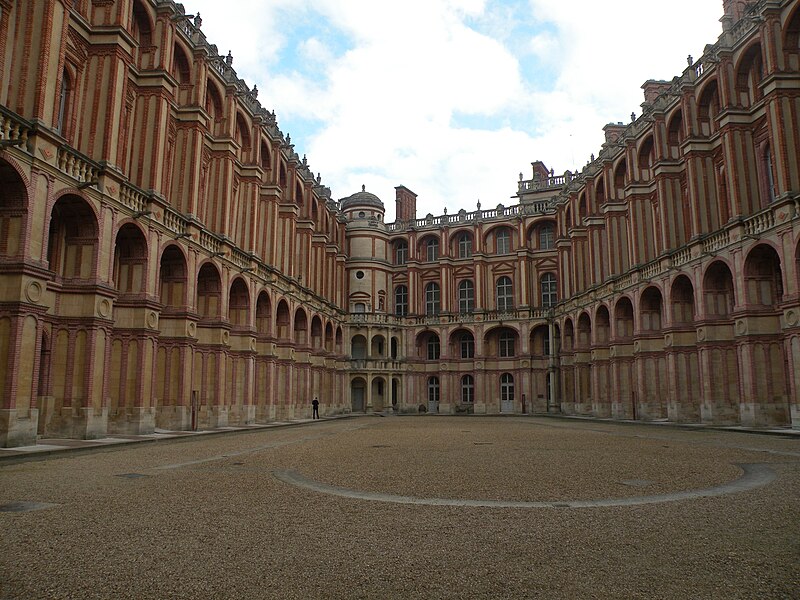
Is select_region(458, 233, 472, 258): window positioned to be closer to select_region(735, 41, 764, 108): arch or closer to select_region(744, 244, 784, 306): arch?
select_region(735, 41, 764, 108): arch

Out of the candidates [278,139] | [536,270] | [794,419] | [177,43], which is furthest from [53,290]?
[536,270]

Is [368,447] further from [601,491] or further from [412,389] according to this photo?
[412,389]

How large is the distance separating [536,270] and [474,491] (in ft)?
171

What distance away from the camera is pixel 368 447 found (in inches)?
722

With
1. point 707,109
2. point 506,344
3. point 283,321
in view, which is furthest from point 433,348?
point 707,109

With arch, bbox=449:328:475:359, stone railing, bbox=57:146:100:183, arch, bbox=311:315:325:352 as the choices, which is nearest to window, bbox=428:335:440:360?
arch, bbox=449:328:475:359

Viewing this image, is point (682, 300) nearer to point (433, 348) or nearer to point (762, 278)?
point (762, 278)

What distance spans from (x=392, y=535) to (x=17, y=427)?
13888 millimetres

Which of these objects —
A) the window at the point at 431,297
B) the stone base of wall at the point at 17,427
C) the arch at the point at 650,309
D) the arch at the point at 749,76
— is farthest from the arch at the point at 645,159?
the stone base of wall at the point at 17,427

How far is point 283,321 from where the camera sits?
41312mm

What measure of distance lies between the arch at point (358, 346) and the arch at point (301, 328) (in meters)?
15.0

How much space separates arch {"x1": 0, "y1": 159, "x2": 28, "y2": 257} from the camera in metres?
16.8

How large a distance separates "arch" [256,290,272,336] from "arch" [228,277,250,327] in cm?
319

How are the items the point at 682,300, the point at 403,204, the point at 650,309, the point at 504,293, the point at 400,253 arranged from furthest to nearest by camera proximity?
1. the point at 403,204
2. the point at 400,253
3. the point at 504,293
4. the point at 650,309
5. the point at 682,300
